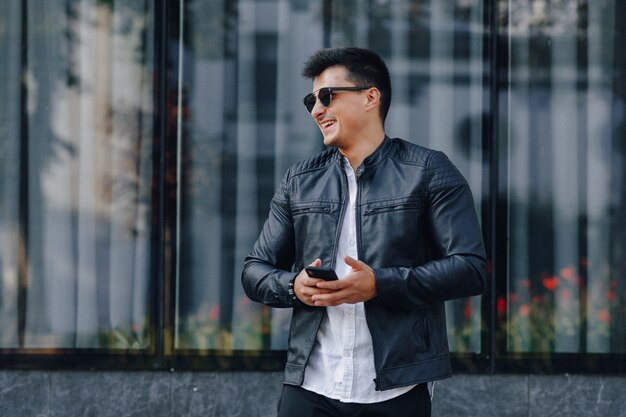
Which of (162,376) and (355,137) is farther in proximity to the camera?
(162,376)

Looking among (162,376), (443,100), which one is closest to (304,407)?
(162,376)

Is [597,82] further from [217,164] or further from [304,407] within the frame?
[304,407]

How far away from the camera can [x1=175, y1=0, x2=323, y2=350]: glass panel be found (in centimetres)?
614

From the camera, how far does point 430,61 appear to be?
6242 mm

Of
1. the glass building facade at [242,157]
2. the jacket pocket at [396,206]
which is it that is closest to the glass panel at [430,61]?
the glass building facade at [242,157]

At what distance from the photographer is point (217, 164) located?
20.3 ft

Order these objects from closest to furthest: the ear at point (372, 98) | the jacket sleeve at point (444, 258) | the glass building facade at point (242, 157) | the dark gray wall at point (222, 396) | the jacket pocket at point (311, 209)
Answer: the jacket sleeve at point (444, 258) → the jacket pocket at point (311, 209) → the ear at point (372, 98) → the dark gray wall at point (222, 396) → the glass building facade at point (242, 157)

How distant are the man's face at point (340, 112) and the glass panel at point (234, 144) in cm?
282

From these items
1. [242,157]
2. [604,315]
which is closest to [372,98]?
[242,157]

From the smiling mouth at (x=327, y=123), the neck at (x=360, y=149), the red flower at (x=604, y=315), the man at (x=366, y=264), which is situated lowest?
the red flower at (x=604, y=315)

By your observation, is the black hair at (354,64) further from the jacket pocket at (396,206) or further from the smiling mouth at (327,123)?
the jacket pocket at (396,206)

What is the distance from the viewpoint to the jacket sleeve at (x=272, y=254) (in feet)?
10.8

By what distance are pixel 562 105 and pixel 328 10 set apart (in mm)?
1755

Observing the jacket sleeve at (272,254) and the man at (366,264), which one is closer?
the man at (366,264)
